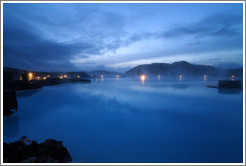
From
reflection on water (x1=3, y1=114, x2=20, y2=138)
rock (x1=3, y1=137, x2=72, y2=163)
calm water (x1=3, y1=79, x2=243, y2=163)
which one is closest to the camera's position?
rock (x1=3, y1=137, x2=72, y2=163)

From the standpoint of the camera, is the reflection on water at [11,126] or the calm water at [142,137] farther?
the reflection on water at [11,126]

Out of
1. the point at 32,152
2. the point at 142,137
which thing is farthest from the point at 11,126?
the point at 142,137

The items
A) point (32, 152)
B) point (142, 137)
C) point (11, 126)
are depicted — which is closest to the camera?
point (32, 152)

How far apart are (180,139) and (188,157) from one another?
47.1 inches

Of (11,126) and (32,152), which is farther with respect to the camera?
(11,126)

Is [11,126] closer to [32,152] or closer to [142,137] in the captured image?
[32,152]

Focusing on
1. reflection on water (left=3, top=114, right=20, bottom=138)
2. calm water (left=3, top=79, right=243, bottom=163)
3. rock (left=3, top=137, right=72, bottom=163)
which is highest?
rock (left=3, top=137, right=72, bottom=163)

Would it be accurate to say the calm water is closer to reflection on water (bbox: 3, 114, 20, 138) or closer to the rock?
reflection on water (bbox: 3, 114, 20, 138)

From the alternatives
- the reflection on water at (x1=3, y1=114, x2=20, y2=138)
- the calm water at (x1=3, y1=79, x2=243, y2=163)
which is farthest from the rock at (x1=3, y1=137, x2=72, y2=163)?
the reflection on water at (x1=3, y1=114, x2=20, y2=138)

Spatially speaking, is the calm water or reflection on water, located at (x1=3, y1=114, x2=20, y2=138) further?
reflection on water, located at (x1=3, y1=114, x2=20, y2=138)

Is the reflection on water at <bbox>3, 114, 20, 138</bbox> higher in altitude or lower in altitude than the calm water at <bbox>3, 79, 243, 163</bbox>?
higher

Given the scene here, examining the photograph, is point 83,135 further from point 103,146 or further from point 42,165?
point 42,165

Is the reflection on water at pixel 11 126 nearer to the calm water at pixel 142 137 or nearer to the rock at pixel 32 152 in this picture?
the calm water at pixel 142 137

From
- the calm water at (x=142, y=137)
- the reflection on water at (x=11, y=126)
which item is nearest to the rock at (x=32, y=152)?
the calm water at (x=142, y=137)
